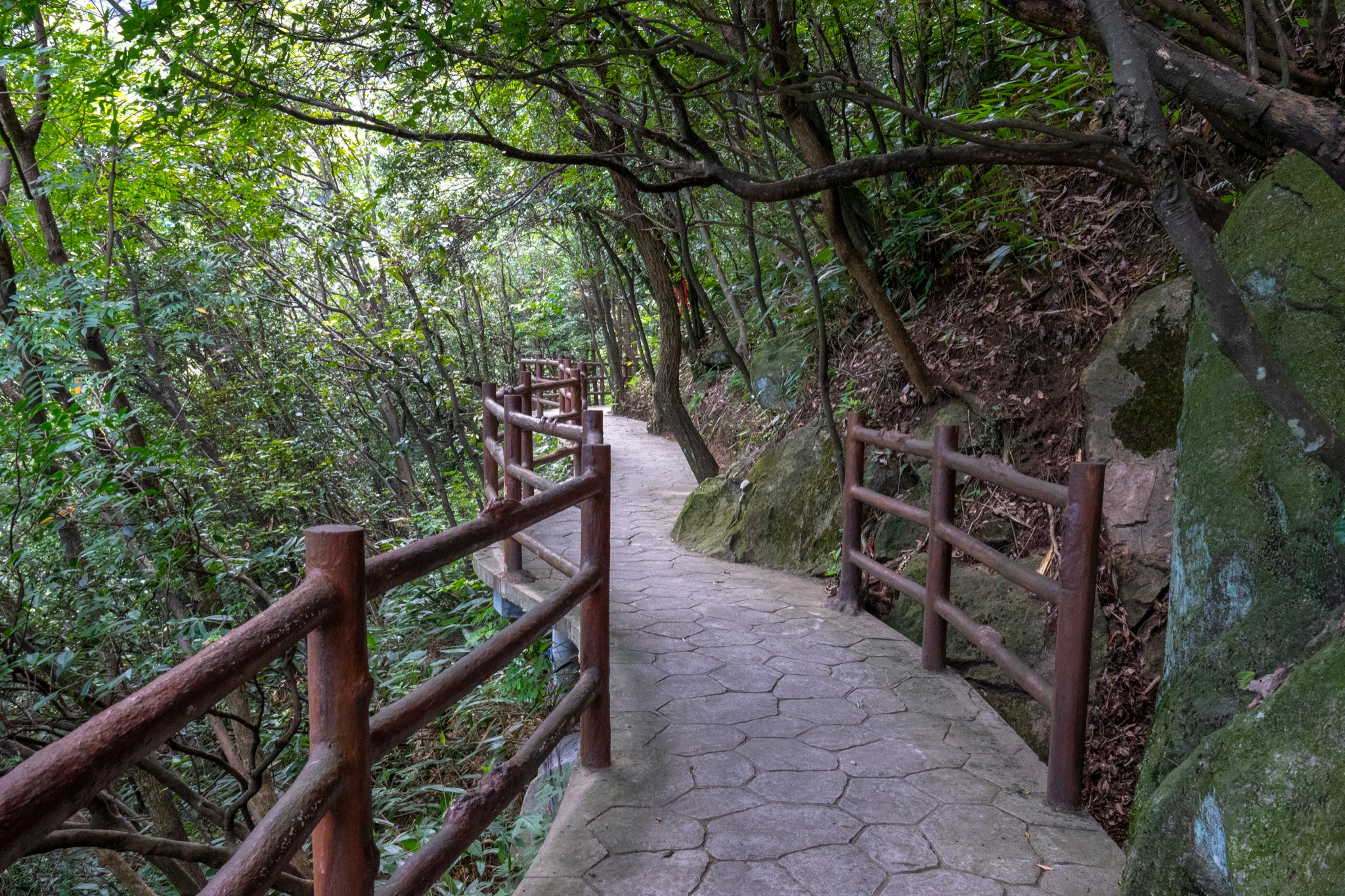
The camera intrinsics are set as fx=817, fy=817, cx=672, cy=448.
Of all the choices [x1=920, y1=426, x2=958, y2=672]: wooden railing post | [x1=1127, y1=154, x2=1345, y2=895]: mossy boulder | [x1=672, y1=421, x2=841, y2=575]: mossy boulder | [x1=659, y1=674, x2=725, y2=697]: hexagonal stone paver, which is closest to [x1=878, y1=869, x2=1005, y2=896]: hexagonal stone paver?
[x1=1127, y1=154, x2=1345, y2=895]: mossy boulder

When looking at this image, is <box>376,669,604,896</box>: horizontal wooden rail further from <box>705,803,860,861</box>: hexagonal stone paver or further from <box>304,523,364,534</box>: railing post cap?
<box>304,523,364,534</box>: railing post cap

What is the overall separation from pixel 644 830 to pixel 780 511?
13.1 ft

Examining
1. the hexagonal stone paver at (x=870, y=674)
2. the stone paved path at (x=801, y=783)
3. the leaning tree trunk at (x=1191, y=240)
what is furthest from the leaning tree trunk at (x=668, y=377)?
the leaning tree trunk at (x=1191, y=240)

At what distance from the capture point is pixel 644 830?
259 centimetres

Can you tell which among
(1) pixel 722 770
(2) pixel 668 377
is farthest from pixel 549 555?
(2) pixel 668 377

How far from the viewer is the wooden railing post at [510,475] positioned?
5.12 meters

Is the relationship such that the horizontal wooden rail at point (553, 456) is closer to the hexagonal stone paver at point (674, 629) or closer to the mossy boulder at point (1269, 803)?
the hexagonal stone paver at point (674, 629)

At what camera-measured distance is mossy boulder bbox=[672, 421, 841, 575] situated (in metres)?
6.07

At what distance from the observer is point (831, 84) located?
14.3 feet

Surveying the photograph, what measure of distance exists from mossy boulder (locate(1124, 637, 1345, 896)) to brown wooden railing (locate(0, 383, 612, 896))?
66.9 inches

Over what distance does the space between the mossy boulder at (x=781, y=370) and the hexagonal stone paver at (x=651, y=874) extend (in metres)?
5.23

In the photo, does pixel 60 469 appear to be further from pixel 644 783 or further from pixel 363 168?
pixel 363 168

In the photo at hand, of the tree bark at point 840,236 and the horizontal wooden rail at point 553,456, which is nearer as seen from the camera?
the tree bark at point 840,236

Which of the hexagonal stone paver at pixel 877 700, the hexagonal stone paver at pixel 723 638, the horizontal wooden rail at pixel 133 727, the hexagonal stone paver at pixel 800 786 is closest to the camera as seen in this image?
the horizontal wooden rail at pixel 133 727
